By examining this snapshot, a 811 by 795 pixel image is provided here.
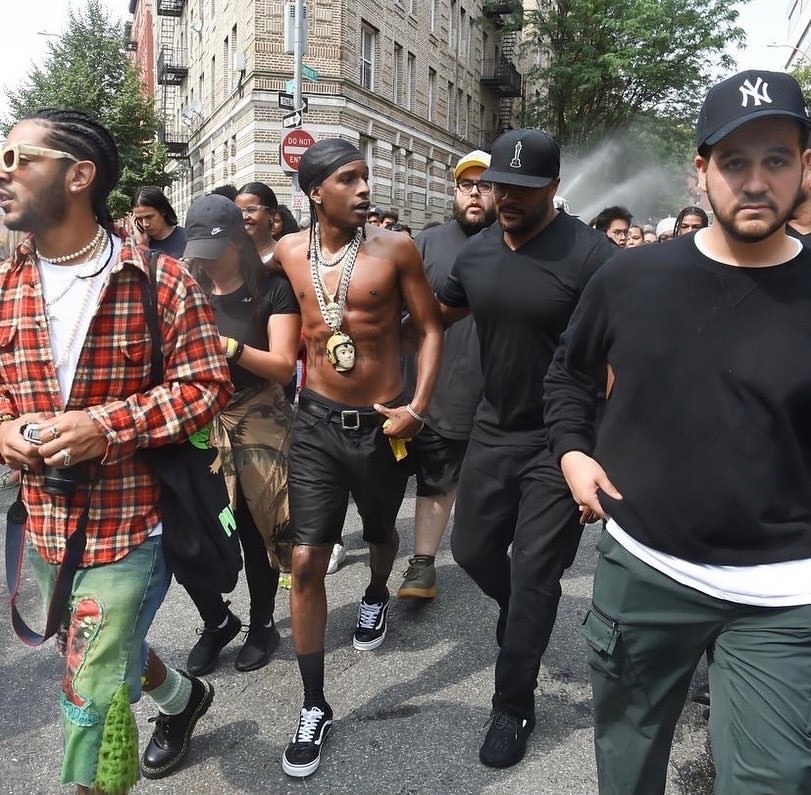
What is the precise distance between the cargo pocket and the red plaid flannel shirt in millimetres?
1140

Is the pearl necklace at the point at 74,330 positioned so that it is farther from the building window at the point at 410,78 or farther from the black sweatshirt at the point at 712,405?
the building window at the point at 410,78

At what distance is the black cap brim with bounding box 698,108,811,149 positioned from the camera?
5.31 ft

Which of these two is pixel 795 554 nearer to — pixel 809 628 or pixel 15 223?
pixel 809 628

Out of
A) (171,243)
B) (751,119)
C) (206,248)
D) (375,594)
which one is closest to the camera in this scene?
(751,119)

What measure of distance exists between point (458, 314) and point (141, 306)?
5.06 ft

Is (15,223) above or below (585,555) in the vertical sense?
above

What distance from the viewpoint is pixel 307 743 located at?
266cm

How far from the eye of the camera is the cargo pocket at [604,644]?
189cm

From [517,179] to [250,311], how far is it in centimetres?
122

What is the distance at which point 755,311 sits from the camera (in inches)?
65.6

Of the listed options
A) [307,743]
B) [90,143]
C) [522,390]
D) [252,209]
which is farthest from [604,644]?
[252,209]

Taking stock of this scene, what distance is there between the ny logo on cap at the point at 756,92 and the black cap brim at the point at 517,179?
3.50 feet

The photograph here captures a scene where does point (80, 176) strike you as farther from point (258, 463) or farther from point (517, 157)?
point (258, 463)

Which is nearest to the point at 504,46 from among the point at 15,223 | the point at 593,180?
the point at 593,180
